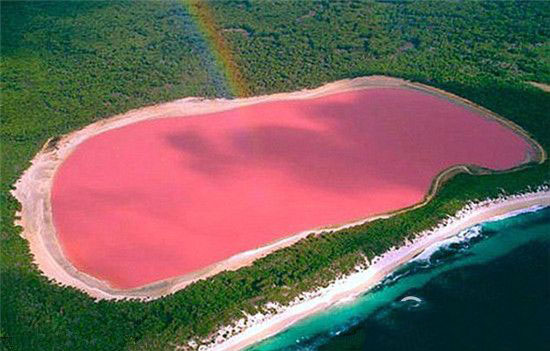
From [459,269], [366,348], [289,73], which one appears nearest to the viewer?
[366,348]

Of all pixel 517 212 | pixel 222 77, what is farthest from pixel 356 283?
pixel 222 77

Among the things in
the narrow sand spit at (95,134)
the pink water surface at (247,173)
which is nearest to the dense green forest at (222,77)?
the narrow sand spit at (95,134)

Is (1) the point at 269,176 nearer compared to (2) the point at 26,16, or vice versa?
(1) the point at 269,176

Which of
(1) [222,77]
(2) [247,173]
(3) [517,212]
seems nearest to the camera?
(3) [517,212]

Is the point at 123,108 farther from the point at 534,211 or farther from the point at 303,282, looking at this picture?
the point at 534,211

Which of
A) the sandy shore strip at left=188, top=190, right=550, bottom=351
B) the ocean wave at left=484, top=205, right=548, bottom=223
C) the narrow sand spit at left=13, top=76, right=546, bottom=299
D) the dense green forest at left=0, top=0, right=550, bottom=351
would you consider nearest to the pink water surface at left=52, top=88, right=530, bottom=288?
the narrow sand spit at left=13, top=76, right=546, bottom=299

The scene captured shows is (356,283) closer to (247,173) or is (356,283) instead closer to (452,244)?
(452,244)

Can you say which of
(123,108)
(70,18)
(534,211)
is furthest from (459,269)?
(70,18)
